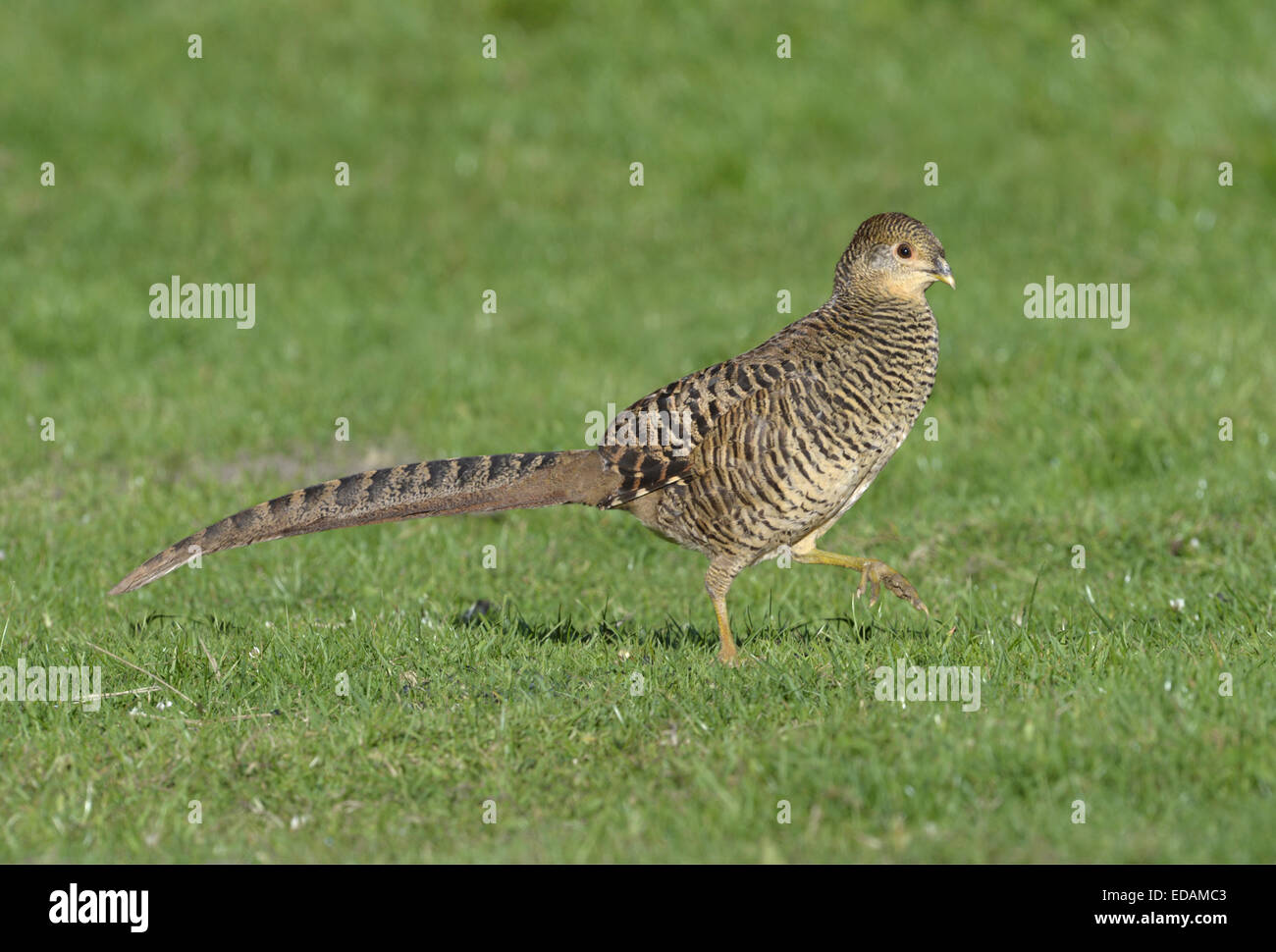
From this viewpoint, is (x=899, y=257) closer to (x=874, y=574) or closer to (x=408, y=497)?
(x=874, y=574)

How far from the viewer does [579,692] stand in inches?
220

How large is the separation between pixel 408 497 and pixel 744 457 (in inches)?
51.6

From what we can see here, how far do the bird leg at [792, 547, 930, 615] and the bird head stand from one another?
112cm

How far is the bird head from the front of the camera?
20.5 feet

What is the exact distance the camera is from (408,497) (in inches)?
239

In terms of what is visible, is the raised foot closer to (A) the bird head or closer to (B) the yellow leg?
(B) the yellow leg

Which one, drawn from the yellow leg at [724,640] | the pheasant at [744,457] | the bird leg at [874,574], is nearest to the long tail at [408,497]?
the pheasant at [744,457]

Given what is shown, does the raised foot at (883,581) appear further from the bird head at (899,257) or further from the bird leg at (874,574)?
the bird head at (899,257)

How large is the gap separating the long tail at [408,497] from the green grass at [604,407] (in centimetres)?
49

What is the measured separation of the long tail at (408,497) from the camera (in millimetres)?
5977

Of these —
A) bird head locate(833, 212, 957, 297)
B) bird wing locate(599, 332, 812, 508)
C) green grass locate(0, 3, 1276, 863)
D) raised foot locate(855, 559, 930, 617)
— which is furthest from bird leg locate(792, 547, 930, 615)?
bird head locate(833, 212, 957, 297)

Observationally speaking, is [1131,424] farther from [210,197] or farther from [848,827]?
[210,197]

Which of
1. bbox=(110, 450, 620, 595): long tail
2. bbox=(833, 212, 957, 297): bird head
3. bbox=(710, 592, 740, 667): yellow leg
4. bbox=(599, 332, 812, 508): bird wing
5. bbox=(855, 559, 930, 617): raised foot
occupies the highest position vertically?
bbox=(833, 212, 957, 297): bird head

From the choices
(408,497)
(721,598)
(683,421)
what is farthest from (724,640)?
(408,497)
